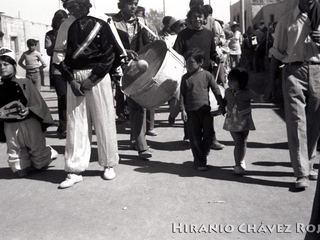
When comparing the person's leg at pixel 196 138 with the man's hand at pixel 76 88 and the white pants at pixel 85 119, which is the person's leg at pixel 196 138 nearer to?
the white pants at pixel 85 119

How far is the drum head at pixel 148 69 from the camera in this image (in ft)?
19.1

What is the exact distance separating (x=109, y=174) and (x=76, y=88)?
1.07m

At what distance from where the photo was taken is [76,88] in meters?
5.02

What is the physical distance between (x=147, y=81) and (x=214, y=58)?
1.31 m

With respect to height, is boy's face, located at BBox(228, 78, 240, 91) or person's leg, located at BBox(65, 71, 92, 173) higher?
boy's face, located at BBox(228, 78, 240, 91)

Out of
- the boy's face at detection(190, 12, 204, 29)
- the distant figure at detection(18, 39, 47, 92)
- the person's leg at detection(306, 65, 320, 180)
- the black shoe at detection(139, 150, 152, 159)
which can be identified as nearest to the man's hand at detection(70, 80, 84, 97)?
the black shoe at detection(139, 150, 152, 159)

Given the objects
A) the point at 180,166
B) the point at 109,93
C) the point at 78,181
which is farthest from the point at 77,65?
the point at 180,166

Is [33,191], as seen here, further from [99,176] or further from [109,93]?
[109,93]

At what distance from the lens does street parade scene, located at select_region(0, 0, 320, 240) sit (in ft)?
13.4

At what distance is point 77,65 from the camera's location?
202 inches

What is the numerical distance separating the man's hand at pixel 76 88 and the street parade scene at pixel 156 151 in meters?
0.02

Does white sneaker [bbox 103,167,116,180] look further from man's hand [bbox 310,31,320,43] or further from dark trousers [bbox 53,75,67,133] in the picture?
dark trousers [bbox 53,75,67,133]

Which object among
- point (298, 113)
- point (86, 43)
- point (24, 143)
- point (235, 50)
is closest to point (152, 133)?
point (24, 143)

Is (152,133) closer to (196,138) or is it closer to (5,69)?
(196,138)
